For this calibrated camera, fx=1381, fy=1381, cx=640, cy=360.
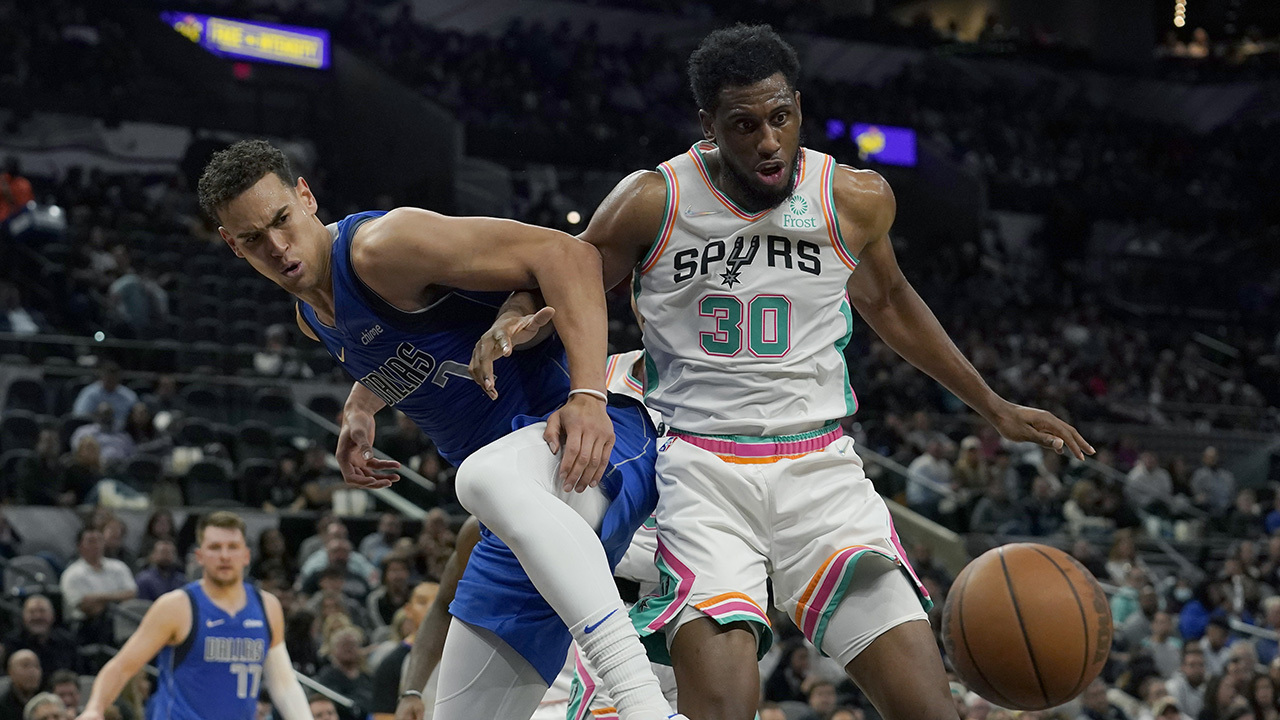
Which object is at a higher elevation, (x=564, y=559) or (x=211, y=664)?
(x=564, y=559)

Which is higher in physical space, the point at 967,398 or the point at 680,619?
the point at 967,398

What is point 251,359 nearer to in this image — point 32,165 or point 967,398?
point 32,165

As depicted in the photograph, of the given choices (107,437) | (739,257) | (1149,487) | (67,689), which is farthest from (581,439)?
(1149,487)

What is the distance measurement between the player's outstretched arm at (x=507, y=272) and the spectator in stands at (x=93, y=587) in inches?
228

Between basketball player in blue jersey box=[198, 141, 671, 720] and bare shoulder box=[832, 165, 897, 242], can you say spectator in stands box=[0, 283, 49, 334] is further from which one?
bare shoulder box=[832, 165, 897, 242]

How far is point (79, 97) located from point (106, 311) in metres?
5.97

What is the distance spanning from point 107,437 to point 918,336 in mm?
8276

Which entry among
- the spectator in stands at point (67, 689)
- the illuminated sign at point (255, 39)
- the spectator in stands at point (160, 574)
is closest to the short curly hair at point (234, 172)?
the spectator in stands at point (67, 689)

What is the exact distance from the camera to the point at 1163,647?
10961mm

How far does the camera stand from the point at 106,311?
1346cm

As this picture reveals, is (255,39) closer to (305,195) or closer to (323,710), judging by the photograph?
(323,710)

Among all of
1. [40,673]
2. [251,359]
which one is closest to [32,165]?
[251,359]

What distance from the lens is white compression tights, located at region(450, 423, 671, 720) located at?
2717 millimetres

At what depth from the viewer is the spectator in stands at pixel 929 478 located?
1327 cm
